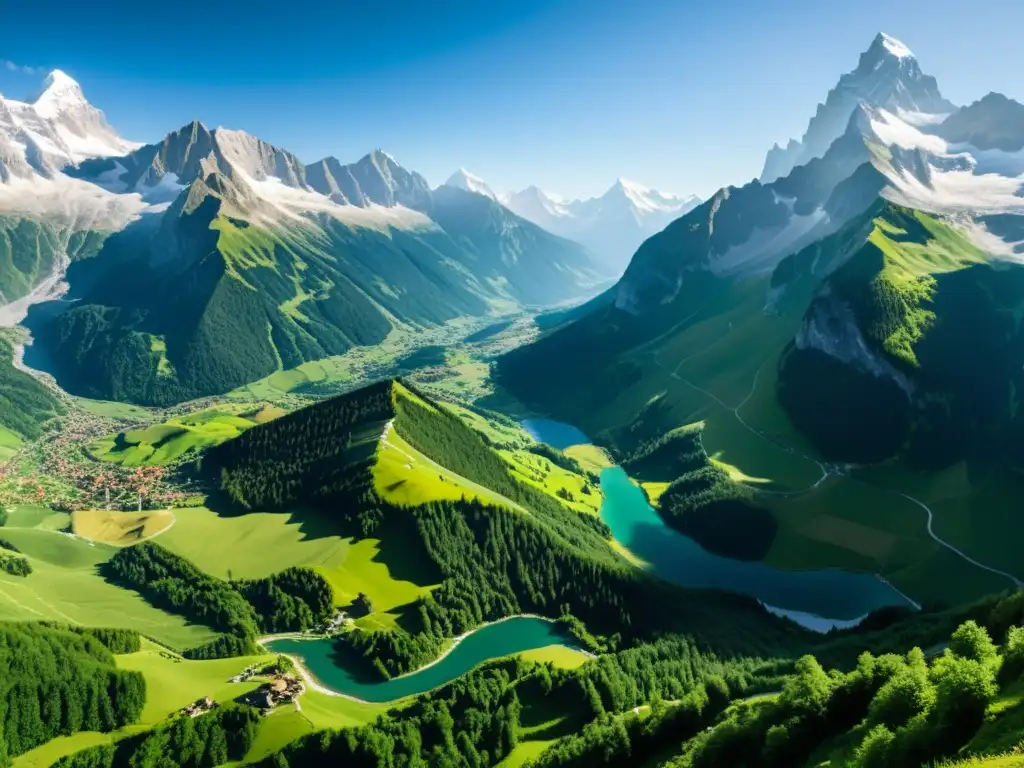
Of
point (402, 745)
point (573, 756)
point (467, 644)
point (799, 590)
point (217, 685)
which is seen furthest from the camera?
point (799, 590)

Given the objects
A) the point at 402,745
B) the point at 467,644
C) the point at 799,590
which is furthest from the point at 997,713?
the point at 799,590

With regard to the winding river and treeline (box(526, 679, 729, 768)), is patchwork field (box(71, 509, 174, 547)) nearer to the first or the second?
the winding river

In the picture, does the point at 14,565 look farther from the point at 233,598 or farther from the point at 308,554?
the point at 308,554

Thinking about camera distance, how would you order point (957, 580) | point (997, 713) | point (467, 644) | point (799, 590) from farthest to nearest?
1. point (799, 590)
2. point (957, 580)
3. point (467, 644)
4. point (997, 713)

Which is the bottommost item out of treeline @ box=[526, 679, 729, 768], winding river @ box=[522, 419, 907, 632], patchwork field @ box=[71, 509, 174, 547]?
winding river @ box=[522, 419, 907, 632]

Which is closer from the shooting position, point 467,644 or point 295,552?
point 467,644

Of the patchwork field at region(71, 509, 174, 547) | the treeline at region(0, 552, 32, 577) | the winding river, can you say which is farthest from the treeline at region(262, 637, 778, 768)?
the patchwork field at region(71, 509, 174, 547)

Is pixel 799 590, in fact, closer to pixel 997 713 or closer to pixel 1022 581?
pixel 1022 581
